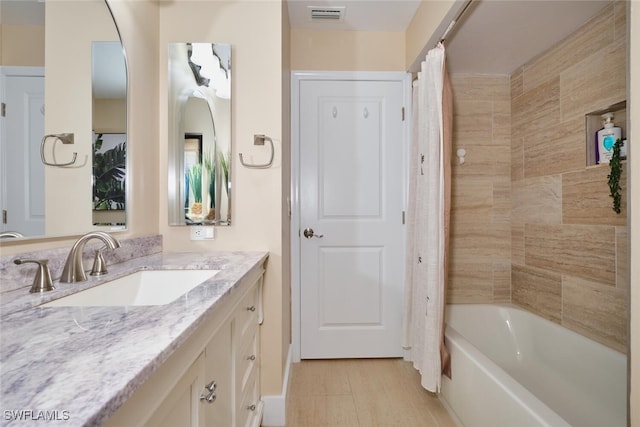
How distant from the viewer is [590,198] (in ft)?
5.70

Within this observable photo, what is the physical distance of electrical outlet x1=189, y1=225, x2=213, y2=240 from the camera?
1.71 m

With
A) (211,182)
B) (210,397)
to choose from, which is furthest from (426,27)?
(210,397)

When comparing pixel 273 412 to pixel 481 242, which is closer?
pixel 273 412

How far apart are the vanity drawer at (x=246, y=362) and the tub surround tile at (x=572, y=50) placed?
7.72 ft

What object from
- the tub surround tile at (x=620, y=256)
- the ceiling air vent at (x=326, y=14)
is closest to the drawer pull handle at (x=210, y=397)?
the tub surround tile at (x=620, y=256)

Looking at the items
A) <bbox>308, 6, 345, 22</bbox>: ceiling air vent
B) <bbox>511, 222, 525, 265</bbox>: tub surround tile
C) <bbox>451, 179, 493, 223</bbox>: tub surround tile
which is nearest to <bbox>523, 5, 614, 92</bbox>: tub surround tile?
<bbox>451, 179, 493, 223</bbox>: tub surround tile

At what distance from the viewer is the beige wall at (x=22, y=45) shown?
0.86m

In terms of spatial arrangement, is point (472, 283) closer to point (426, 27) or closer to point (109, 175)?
point (426, 27)

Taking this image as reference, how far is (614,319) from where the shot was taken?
1609 mm

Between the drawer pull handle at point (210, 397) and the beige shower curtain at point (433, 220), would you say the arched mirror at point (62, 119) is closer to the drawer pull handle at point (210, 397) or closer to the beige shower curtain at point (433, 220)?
the drawer pull handle at point (210, 397)

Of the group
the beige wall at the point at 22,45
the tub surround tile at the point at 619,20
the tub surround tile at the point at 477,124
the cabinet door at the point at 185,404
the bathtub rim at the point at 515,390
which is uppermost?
the tub surround tile at the point at 619,20

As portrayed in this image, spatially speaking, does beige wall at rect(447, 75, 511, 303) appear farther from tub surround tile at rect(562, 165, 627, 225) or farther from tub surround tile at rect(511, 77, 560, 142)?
tub surround tile at rect(562, 165, 627, 225)

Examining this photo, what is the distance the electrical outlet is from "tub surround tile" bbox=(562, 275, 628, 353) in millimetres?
2090

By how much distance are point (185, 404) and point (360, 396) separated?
1496 millimetres
